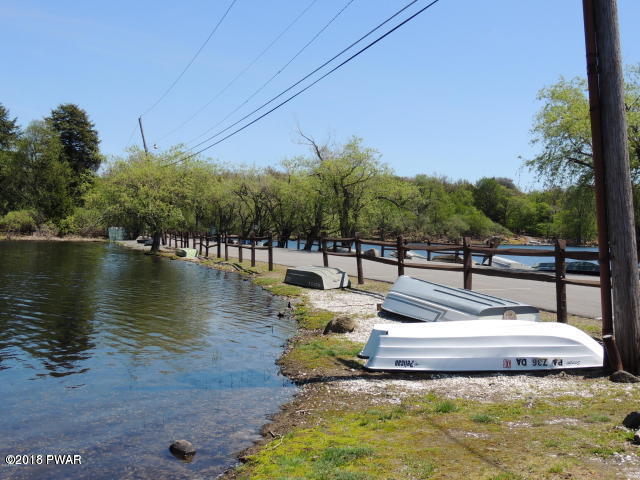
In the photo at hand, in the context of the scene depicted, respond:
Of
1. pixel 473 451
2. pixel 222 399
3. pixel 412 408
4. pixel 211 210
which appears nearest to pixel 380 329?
pixel 412 408

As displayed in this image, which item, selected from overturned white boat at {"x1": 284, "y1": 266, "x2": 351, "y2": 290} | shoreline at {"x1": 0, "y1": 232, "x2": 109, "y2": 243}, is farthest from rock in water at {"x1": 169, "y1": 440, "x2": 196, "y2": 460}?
shoreline at {"x1": 0, "y1": 232, "x2": 109, "y2": 243}

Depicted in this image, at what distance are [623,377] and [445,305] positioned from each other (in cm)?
384

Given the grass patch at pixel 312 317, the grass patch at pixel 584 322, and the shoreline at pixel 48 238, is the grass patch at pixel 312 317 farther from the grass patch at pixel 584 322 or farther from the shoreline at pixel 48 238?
the shoreline at pixel 48 238

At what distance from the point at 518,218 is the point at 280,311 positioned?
415ft

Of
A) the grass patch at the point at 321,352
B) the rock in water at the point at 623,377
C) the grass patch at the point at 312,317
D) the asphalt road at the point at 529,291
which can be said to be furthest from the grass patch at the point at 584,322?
the grass patch at the point at 312,317

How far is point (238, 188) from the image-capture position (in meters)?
56.1

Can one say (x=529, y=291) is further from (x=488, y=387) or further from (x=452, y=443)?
(x=452, y=443)

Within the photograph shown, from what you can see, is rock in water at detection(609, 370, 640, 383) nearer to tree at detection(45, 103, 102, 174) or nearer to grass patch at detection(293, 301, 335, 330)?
grass patch at detection(293, 301, 335, 330)

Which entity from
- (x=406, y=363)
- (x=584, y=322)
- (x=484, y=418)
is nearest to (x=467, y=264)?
(x=584, y=322)

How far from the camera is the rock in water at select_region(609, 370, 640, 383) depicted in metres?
6.70

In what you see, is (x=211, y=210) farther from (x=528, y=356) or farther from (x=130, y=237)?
(x=528, y=356)

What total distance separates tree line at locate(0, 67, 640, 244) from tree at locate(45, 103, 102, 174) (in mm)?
164

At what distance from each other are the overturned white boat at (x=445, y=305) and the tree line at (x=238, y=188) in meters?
18.7

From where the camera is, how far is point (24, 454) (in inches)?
220
